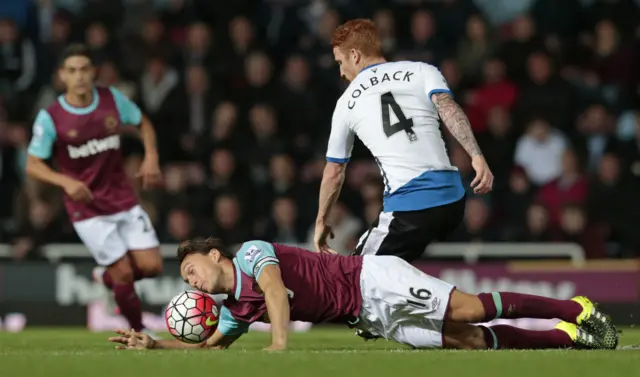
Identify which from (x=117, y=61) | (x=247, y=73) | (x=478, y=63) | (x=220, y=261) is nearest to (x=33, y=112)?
(x=117, y=61)

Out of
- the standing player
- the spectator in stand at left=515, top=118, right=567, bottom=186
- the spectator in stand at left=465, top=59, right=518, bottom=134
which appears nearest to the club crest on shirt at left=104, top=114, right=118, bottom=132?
the standing player

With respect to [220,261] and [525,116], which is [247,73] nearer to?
[525,116]

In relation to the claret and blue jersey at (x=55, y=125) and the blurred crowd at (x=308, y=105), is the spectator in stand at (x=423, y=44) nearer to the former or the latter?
the blurred crowd at (x=308, y=105)

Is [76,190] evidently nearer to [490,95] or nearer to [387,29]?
[387,29]

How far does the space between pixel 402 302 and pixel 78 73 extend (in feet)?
12.8

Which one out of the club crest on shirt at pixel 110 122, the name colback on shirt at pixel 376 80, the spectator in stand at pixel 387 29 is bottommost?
the club crest on shirt at pixel 110 122

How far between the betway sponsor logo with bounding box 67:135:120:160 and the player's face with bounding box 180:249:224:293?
9.73 feet

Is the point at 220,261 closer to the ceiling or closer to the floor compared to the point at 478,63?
closer to the floor

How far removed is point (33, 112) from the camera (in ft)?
48.0

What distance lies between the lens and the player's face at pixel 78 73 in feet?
33.1

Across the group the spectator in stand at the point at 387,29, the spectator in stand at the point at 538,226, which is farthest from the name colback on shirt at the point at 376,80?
the spectator in stand at the point at 387,29


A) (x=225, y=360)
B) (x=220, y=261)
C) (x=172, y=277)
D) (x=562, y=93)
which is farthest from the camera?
(x=562, y=93)

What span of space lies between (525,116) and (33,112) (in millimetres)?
5595

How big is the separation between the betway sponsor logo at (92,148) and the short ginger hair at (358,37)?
2879 millimetres
